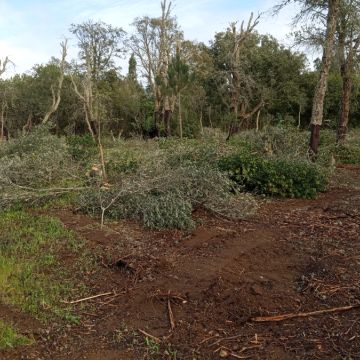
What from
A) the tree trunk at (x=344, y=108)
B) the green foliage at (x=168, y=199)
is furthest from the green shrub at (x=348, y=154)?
the green foliage at (x=168, y=199)

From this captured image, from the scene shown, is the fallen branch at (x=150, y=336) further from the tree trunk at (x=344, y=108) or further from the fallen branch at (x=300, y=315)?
the tree trunk at (x=344, y=108)

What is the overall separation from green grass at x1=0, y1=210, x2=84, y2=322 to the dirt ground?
0.62 ft

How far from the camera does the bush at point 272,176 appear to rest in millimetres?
7867

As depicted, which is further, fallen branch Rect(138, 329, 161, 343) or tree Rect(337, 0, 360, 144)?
tree Rect(337, 0, 360, 144)

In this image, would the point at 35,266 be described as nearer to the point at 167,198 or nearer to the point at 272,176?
the point at 167,198

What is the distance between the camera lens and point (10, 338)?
3260 mm

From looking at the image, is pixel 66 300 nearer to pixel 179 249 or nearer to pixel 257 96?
pixel 179 249

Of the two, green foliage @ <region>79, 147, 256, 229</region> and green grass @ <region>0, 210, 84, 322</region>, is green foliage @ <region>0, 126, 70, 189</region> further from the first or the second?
green foliage @ <region>79, 147, 256, 229</region>

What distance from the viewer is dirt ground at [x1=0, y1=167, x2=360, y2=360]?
10.5 feet

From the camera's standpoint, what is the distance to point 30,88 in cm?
2859

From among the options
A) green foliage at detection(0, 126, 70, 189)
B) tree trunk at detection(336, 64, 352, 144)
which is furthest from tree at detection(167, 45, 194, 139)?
green foliage at detection(0, 126, 70, 189)

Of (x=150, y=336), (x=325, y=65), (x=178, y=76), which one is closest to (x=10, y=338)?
(x=150, y=336)

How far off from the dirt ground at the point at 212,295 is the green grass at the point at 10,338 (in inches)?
2.9

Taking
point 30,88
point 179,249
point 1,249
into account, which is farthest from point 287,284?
point 30,88
